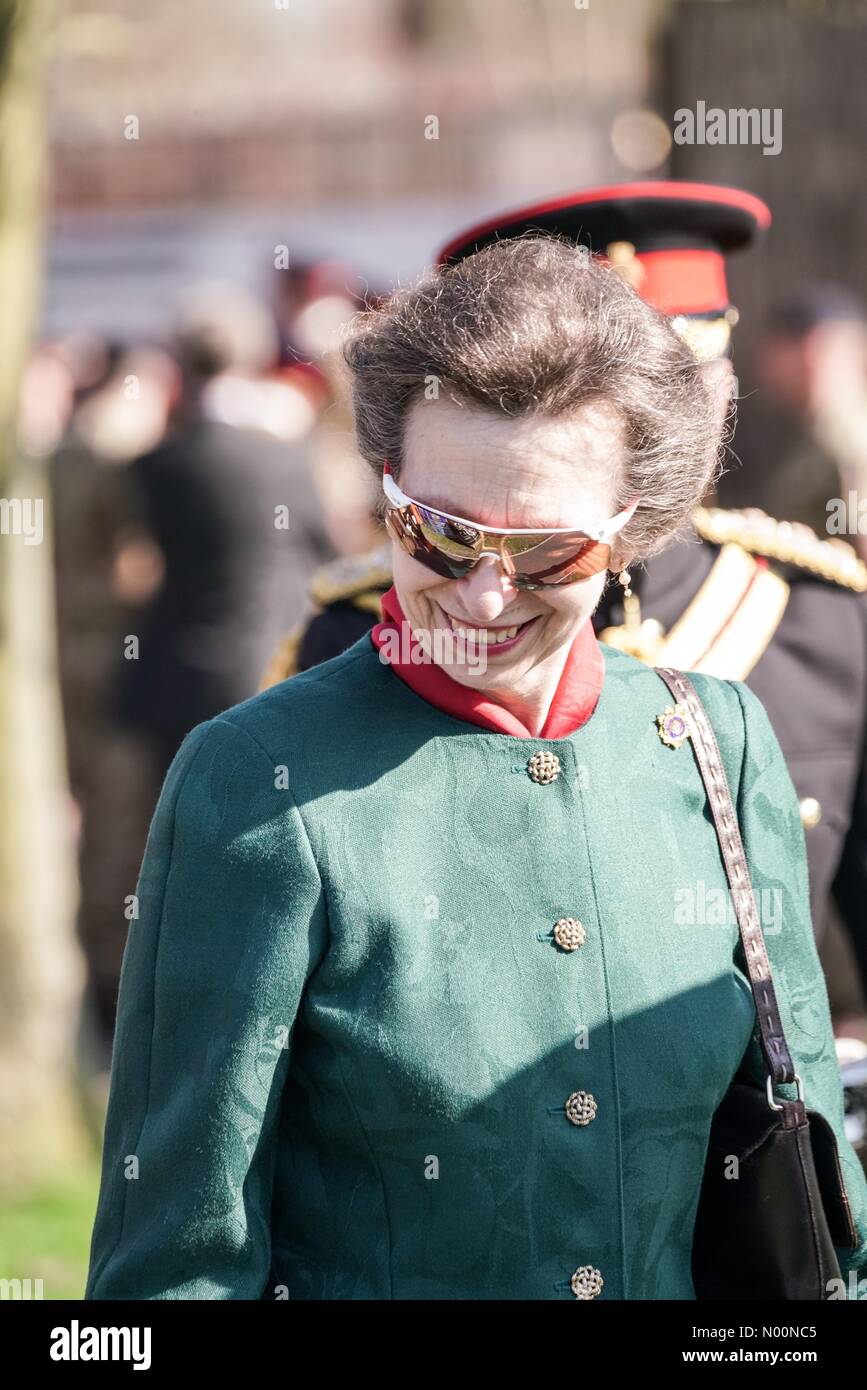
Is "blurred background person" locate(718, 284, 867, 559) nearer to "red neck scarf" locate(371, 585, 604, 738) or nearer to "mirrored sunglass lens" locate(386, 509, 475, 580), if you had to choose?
→ "red neck scarf" locate(371, 585, 604, 738)

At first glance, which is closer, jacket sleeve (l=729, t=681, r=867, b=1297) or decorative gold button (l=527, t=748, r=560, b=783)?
decorative gold button (l=527, t=748, r=560, b=783)

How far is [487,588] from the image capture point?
7.07ft

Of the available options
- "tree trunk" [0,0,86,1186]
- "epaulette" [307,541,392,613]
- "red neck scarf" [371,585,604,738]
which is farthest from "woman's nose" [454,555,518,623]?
"tree trunk" [0,0,86,1186]

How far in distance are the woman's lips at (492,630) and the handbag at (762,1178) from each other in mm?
341

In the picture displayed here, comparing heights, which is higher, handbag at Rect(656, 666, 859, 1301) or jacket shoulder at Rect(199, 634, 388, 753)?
jacket shoulder at Rect(199, 634, 388, 753)

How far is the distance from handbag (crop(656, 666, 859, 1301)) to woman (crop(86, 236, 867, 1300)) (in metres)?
0.03

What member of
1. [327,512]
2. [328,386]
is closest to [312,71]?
[328,386]

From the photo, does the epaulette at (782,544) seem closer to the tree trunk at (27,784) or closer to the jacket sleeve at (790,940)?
the jacket sleeve at (790,940)

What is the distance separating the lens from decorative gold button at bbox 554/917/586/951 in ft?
7.36

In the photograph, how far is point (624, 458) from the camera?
2271mm

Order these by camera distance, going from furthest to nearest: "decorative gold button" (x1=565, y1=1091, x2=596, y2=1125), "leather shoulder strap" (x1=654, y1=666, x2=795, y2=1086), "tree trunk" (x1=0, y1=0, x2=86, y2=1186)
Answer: "tree trunk" (x1=0, y1=0, x2=86, y2=1186) → "leather shoulder strap" (x1=654, y1=666, x2=795, y2=1086) → "decorative gold button" (x1=565, y1=1091, x2=596, y2=1125)

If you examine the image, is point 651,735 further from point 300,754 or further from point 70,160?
point 70,160

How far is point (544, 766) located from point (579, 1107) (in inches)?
16.1

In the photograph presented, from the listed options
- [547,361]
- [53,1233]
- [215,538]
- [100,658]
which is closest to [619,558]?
[547,361]
